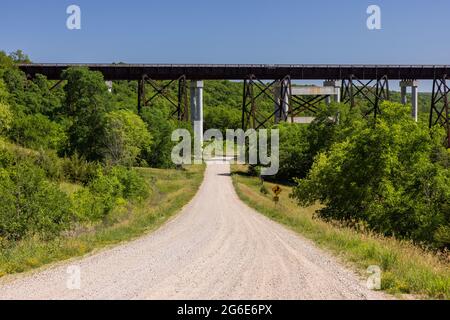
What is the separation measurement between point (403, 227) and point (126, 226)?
14125 mm

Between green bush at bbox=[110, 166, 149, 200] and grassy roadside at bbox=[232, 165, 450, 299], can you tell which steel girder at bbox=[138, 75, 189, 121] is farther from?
grassy roadside at bbox=[232, 165, 450, 299]

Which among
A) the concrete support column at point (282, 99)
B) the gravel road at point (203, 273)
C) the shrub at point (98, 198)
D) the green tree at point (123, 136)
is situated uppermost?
the concrete support column at point (282, 99)

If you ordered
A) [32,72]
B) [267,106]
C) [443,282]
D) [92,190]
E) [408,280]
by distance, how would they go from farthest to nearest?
[267,106]
[32,72]
[92,190]
[408,280]
[443,282]

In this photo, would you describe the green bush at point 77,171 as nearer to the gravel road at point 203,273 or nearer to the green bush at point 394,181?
the green bush at point 394,181

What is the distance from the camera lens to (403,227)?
25.6m

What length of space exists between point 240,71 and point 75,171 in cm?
2474

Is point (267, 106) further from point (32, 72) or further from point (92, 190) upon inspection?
point (92, 190)

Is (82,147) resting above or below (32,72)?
below

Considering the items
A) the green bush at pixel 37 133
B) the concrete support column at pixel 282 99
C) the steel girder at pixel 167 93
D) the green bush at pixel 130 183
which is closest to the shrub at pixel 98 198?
the green bush at pixel 130 183

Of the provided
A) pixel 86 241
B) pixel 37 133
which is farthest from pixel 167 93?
pixel 86 241

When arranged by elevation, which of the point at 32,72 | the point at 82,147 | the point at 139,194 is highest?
the point at 32,72

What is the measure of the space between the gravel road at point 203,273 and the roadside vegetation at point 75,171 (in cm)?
146

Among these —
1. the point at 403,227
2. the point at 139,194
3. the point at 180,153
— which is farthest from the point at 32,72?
the point at 403,227

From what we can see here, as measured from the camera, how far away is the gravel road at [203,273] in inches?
343
